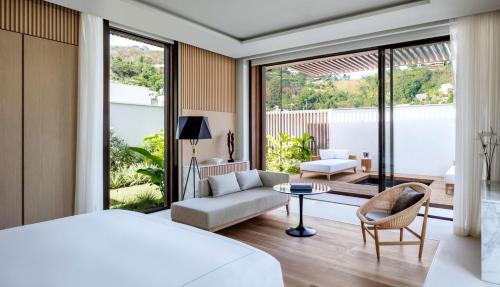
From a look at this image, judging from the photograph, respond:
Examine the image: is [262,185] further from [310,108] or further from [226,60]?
[310,108]

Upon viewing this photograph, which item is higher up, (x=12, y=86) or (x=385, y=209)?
(x=12, y=86)

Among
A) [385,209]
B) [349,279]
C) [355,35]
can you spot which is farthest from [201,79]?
[349,279]

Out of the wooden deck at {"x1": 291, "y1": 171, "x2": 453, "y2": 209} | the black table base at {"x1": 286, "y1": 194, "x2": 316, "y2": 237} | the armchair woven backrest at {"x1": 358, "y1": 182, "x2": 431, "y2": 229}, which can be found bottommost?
the black table base at {"x1": 286, "y1": 194, "x2": 316, "y2": 237}

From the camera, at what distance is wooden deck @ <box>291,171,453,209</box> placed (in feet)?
16.5

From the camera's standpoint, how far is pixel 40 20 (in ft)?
11.8

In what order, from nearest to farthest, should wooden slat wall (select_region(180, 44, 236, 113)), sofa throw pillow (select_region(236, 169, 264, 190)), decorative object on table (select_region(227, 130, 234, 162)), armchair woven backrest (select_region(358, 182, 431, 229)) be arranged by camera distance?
armchair woven backrest (select_region(358, 182, 431, 229)), sofa throw pillow (select_region(236, 169, 264, 190)), wooden slat wall (select_region(180, 44, 236, 113)), decorative object on table (select_region(227, 130, 234, 162))

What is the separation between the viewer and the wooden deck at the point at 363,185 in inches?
198

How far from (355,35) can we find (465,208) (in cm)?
286

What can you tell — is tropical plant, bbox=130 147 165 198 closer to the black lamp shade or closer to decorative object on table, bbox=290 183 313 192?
the black lamp shade

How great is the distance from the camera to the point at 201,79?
562cm

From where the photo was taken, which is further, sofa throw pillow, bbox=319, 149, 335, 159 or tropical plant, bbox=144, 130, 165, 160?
sofa throw pillow, bbox=319, 149, 335, 159

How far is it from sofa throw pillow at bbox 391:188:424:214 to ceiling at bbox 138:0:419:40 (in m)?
A: 2.28

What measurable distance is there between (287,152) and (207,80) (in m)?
3.41

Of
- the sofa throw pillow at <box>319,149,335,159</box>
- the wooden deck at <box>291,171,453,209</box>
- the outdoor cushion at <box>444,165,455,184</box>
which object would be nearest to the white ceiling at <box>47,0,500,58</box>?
the wooden deck at <box>291,171,453,209</box>
